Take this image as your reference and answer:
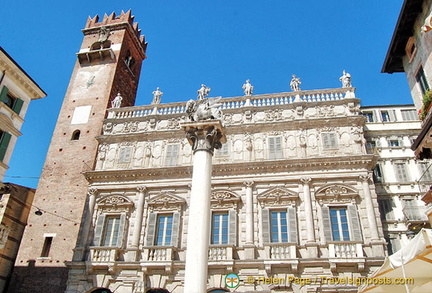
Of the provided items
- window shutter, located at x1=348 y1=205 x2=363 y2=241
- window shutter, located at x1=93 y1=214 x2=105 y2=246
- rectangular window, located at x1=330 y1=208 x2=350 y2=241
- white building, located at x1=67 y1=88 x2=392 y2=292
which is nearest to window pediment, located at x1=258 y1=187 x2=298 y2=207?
white building, located at x1=67 y1=88 x2=392 y2=292

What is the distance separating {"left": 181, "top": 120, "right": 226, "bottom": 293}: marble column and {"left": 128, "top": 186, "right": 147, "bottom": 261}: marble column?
10.2m

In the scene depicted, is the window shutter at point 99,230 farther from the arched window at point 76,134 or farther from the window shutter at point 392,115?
the window shutter at point 392,115

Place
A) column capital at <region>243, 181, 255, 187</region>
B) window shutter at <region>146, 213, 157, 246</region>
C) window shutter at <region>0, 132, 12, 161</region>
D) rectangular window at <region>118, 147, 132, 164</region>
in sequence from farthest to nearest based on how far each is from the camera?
1. rectangular window at <region>118, 147, 132, 164</region>
2. column capital at <region>243, 181, 255, 187</region>
3. window shutter at <region>146, 213, 157, 246</region>
4. window shutter at <region>0, 132, 12, 161</region>

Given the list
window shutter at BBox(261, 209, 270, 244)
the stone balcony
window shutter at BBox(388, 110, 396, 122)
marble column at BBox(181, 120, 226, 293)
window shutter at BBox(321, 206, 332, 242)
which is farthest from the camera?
window shutter at BBox(388, 110, 396, 122)

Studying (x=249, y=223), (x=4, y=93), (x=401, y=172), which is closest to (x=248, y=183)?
(x=249, y=223)

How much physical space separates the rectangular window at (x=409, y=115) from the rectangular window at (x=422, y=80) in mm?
10095

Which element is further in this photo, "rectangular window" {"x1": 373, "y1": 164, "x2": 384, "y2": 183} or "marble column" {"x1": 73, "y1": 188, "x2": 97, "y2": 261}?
"rectangular window" {"x1": 373, "y1": 164, "x2": 384, "y2": 183}

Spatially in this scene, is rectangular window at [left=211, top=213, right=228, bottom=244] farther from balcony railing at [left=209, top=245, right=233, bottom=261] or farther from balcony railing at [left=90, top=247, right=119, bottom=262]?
balcony railing at [left=90, top=247, right=119, bottom=262]

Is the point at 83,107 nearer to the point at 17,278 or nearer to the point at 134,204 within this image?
the point at 134,204

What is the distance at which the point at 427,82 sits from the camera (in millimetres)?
15406

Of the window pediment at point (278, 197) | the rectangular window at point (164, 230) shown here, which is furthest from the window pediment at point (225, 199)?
the rectangular window at point (164, 230)

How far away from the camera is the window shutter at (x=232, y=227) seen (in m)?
21.0

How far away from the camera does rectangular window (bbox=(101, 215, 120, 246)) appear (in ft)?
74.7

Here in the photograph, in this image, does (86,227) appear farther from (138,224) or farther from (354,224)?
(354,224)
